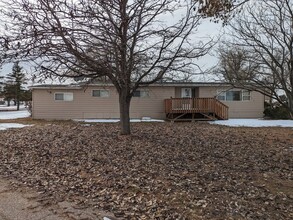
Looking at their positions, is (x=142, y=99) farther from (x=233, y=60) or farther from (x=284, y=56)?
(x=284, y=56)

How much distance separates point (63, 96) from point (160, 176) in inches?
760

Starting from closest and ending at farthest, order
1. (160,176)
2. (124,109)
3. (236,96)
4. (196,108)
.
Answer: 1. (160,176)
2. (124,109)
3. (196,108)
4. (236,96)

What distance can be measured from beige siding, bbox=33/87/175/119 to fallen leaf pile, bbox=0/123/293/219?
13700 mm

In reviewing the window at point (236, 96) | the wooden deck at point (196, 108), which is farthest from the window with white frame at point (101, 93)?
the window at point (236, 96)

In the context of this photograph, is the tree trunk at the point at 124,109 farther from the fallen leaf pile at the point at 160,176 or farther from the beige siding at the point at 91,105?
the beige siding at the point at 91,105

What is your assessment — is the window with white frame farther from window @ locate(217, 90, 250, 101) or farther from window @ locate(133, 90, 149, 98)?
window @ locate(217, 90, 250, 101)

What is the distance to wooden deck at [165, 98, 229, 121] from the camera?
24.4 metres

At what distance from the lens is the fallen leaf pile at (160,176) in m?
4.90

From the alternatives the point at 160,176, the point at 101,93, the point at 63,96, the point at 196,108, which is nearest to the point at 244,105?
the point at 196,108

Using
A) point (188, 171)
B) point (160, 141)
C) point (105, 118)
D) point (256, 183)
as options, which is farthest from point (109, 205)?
point (105, 118)

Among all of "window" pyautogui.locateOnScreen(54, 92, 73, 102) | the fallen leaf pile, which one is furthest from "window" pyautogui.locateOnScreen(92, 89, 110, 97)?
the fallen leaf pile

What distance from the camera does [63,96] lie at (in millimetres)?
24609

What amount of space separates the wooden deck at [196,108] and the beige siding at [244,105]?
2.16 meters

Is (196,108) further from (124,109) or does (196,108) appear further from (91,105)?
(124,109)
